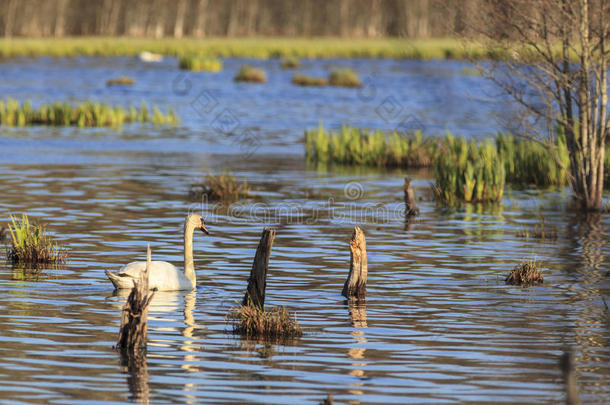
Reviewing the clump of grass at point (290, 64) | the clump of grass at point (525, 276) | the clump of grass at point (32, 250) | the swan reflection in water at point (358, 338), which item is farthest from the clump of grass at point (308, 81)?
the swan reflection in water at point (358, 338)

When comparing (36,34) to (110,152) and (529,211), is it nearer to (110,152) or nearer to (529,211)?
(110,152)

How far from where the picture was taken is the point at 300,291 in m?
12.9

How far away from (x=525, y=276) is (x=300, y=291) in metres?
2.83

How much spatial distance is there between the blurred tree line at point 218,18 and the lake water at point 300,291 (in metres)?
102

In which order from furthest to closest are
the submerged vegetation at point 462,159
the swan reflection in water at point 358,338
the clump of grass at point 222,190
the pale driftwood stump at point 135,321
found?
the submerged vegetation at point 462,159 → the clump of grass at point 222,190 → the pale driftwood stump at point 135,321 → the swan reflection in water at point 358,338

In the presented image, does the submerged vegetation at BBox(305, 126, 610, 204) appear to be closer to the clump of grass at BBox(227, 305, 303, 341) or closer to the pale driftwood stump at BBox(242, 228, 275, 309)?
the pale driftwood stump at BBox(242, 228, 275, 309)

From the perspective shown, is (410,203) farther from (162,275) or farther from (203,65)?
(203,65)

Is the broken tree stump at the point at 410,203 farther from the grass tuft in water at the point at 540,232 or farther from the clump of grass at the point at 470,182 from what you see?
the grass tuft in water at the point at 540,232

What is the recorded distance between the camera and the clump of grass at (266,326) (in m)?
10.5

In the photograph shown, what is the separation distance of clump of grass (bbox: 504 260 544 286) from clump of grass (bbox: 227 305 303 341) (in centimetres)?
405

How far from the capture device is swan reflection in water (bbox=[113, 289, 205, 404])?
8602mm

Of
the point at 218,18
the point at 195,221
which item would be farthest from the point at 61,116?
the point at 218,18

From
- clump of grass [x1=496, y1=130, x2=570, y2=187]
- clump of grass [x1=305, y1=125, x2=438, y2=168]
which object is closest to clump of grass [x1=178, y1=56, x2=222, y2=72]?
clump of grass [x1=305, y1=125, x2=438, y2=168]

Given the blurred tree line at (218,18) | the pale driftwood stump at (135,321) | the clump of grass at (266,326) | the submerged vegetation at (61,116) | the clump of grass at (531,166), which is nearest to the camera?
the pale driftwood stump at (135,321)
